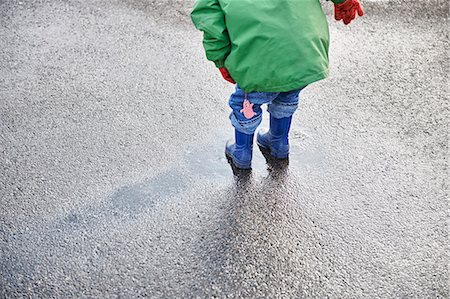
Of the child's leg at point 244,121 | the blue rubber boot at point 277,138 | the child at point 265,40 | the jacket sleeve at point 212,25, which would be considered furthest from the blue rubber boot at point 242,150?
the jacket sleeve at point 212,25

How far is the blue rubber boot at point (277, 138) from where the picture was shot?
300 cm

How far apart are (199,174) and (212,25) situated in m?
0.95

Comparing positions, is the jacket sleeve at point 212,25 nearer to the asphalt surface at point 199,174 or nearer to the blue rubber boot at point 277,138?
the blue rubber boot at point 277,138

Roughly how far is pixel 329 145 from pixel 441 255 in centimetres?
90

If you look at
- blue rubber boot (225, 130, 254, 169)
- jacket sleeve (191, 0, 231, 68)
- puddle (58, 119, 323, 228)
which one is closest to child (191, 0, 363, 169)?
jacket sleeve (191, 0, 231, 68)

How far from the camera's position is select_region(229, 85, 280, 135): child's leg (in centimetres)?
Answer: 270

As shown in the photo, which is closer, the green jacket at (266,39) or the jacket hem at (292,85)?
the green jacket at (266,39)

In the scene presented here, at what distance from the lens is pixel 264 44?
2.37m

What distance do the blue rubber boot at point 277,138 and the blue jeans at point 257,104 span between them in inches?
2.6

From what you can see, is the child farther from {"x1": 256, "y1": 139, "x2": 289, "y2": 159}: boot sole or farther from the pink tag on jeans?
{"x1": 256, "y1": 139, "x2": 289, "y2": 159}: boot sole

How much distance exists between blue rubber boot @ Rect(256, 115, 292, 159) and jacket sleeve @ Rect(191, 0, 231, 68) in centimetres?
68

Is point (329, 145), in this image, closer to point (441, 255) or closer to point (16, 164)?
point (441, 255)

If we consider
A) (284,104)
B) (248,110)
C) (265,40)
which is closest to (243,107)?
(248,110)

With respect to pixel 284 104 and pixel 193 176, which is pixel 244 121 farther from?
pixel 193 176
